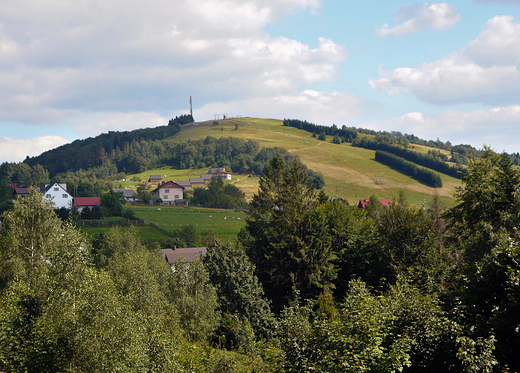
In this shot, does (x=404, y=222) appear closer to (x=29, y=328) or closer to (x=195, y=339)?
(x=195, y=339)

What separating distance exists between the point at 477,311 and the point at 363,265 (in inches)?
1500

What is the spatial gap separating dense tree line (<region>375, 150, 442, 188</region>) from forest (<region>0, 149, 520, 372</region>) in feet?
371

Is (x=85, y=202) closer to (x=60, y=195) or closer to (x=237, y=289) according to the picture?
(x=60, y=195)

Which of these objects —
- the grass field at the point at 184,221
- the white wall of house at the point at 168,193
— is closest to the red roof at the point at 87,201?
the grass field at the point at 184,221

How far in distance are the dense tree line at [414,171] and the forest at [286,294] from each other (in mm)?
113080

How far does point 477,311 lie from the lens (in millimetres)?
19812

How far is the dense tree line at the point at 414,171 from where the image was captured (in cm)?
17109

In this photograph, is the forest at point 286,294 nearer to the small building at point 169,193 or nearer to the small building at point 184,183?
the small building at point 169,193

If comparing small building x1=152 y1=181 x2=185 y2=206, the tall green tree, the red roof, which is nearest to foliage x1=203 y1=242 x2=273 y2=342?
the tall green tree

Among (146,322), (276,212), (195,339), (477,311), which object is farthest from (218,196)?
(477,311)

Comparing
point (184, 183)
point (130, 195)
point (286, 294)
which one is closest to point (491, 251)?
point (286, 294)

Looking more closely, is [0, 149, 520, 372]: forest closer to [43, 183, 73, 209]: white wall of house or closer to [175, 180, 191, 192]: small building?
[43, 183, 73, 209]: white wall of house

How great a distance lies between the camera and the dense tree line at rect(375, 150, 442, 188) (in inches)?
6736

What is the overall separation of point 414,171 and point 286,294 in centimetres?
14594
